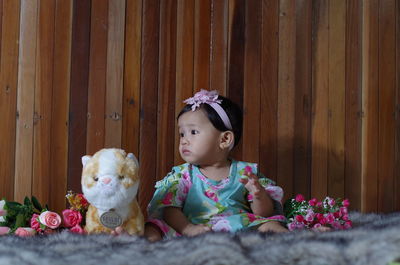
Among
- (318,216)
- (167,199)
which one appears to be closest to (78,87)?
(167,199)

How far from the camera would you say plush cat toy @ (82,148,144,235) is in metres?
1.53

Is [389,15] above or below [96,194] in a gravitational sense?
above

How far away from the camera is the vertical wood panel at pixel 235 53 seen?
92.5 inches

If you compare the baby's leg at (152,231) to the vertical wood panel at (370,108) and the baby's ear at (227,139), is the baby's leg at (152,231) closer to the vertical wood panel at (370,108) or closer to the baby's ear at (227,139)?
the baby's ear at (227,139)

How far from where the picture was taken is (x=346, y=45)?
248 cm

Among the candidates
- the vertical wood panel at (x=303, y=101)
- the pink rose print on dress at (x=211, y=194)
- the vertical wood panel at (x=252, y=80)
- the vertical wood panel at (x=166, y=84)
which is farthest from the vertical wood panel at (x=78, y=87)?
the vertical wood panel at (x=303, y=101)

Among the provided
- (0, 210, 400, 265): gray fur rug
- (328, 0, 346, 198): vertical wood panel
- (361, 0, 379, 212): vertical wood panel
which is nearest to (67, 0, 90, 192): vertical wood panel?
(0, 210, 400, 265): gray fur rug

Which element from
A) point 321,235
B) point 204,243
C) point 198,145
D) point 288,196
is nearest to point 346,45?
point 288,196

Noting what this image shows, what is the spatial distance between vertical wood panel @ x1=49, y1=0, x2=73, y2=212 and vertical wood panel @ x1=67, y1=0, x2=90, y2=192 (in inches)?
0.8

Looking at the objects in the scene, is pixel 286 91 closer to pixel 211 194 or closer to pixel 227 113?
pixel 227 113

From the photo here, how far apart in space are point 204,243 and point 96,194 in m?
0.46

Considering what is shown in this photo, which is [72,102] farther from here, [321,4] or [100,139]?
[321,4]

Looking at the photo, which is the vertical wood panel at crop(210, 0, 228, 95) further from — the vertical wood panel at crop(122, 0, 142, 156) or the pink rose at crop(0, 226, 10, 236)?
the pink rose at crop(0, 226, 10, 236)

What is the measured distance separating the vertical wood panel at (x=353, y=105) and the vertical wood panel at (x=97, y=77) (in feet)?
3.77
